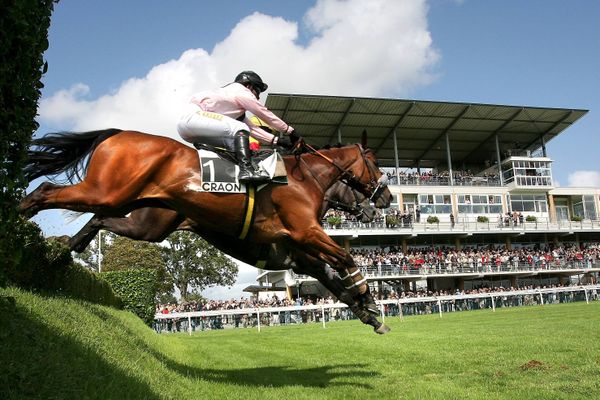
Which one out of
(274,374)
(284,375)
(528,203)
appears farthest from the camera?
(528,203)

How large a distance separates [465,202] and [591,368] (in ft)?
167

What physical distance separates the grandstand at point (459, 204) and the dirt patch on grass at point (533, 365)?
118ft

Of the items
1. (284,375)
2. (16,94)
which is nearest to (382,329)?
(284,375)

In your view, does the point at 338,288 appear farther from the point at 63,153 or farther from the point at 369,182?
the point at 63,153

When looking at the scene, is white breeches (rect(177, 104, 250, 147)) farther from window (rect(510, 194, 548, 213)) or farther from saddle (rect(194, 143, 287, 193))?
window (rect(510, 194, 548, 213))

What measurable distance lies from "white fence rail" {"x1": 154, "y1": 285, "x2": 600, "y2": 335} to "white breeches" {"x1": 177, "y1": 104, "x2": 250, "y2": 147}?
60.0 feet

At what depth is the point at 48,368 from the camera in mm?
3463

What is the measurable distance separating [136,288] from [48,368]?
15.7 m

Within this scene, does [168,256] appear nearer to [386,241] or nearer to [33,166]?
[386,241]

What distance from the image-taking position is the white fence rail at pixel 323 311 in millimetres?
25844

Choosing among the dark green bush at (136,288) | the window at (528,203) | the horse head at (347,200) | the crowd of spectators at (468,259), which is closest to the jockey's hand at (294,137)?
the horse head at (347,200)

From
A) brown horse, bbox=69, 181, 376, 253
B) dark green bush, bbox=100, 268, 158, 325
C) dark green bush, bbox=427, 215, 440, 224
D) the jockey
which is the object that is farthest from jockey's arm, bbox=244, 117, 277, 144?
dark green bush, bbox=427, 215, 440, 224

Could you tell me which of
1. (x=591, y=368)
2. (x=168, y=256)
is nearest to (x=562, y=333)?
(x=591, y=368)

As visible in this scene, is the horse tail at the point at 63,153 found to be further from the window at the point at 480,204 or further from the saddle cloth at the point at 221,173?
the window at the point at 480,204
